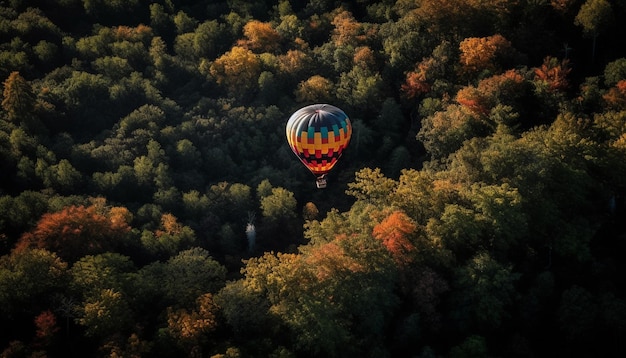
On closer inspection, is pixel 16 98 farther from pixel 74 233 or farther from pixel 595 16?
pixel 595 16

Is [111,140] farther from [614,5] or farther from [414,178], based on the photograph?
[614,5]

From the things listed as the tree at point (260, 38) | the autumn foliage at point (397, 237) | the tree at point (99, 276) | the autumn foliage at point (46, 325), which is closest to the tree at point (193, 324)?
the tree at point (99, 276)

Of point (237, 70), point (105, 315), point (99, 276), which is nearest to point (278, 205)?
point (99, 276)

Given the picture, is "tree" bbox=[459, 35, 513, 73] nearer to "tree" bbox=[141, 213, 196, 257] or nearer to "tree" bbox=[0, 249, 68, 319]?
"tree" bbox=[141, 213, 196, 257]

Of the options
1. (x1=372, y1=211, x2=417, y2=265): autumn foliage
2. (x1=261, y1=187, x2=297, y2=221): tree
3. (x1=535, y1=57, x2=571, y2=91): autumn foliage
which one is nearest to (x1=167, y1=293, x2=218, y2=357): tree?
(x1=372, y1=211, x2=417, y2=265): autumn foliage

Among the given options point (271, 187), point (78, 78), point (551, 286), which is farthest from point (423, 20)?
point (78, 78)

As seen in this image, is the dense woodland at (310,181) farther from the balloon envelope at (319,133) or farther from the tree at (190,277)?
the balloon envelope at (319,133)
